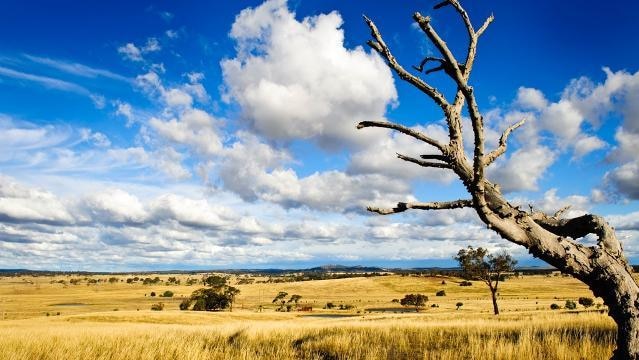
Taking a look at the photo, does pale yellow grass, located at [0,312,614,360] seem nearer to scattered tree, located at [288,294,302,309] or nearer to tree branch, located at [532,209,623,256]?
tree branch, located at [532,209,623,256]

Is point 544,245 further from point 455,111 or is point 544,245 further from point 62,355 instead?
point 62,355

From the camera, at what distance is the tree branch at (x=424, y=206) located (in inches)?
199

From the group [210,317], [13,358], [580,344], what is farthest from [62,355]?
[210,317]

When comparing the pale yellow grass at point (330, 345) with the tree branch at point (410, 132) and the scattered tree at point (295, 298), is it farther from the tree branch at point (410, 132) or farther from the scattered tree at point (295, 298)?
the scattered tree at point (295, 298)

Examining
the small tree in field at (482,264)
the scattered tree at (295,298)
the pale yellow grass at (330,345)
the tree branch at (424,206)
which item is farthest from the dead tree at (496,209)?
the scattered tree at (295,298)

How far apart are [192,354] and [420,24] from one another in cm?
902

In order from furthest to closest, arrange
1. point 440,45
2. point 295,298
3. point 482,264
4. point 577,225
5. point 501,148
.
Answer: point 295,298 < point 482,264 < point 577,225 < point 501,148 < point 440,45

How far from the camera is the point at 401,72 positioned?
5.09m

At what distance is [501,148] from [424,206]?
1.11m

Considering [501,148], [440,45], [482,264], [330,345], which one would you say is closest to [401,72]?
[440,45]

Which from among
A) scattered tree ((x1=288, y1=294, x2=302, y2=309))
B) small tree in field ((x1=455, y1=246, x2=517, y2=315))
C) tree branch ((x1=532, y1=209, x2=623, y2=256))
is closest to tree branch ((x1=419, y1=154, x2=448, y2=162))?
tree branch ((x1=532, y1=209, x2=623, y2=256))

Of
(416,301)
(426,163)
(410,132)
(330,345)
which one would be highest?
(410,132)

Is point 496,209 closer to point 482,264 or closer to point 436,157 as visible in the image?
point 436,157

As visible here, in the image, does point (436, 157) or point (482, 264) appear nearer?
point (436, 157)
